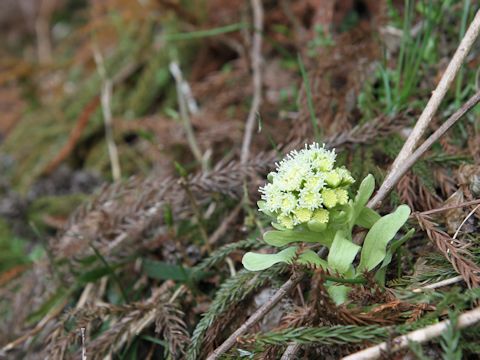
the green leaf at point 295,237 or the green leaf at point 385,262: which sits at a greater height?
the green leaf at point 295,237

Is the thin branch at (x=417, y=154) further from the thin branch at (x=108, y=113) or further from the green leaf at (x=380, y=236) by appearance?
the thin branch at (x=108, y=113)

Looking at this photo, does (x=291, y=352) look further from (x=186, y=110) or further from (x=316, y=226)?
(x=186, y=110)

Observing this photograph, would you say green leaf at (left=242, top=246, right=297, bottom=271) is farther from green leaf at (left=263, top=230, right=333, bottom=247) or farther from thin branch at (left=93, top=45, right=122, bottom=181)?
thin branch at (left=93, top=45, right=122, bottom=181)

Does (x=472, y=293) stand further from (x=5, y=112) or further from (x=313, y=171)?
(x=5, y=112)

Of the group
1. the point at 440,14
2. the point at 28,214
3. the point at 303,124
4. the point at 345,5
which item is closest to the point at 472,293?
the point at 303,124

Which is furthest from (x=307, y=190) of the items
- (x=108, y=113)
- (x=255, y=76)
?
(x=108, y=113)

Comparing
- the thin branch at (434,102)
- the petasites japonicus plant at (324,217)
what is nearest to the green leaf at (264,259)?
the petasites japonicus plant at (324,217)

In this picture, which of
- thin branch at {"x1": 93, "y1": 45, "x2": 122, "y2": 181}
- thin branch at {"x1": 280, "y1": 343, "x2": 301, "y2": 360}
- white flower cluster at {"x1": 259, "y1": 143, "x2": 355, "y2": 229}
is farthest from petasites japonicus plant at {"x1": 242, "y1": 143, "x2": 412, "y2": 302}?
thin branch at {"x1": 93, "y1": 45, "x2": 122, "y2": 181}
